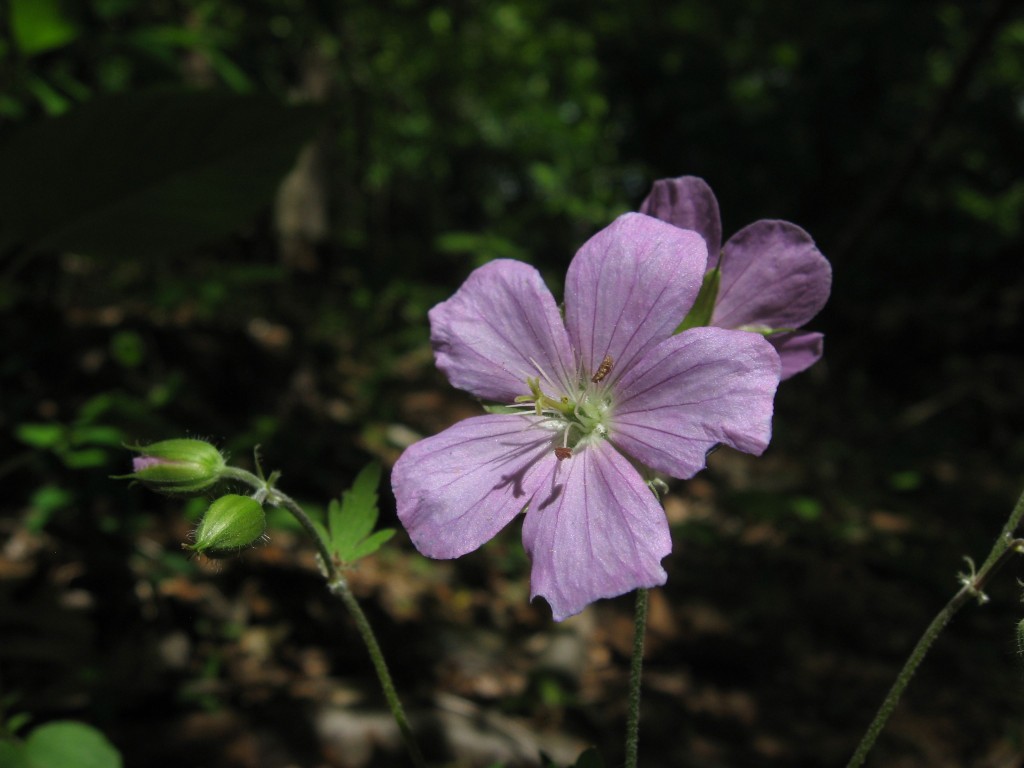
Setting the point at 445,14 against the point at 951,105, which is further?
the point at 445,14

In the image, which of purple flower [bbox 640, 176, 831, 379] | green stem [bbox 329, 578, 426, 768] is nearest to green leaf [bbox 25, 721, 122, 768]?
green stem [bbox 329, 578, 426, 768]

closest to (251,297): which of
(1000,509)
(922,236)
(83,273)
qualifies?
(83,273)

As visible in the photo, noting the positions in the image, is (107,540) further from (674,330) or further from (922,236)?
(922,236)

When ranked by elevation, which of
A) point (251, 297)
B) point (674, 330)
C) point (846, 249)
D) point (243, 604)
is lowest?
point (243, 604)

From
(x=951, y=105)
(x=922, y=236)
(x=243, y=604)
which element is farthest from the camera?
(x=922, y=236)

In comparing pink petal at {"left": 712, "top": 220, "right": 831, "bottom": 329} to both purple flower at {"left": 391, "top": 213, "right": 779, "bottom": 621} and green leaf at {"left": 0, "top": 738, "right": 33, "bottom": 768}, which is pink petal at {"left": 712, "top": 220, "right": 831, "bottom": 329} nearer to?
purple flower at {"left": 391, "top": 213, "right": 779, "bottom": 621}

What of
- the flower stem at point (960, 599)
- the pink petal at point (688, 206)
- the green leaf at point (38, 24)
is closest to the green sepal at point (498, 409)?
Result: the pink petal at point (688, 206)

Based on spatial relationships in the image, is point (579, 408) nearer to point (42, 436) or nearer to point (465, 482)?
point (465, 482)
